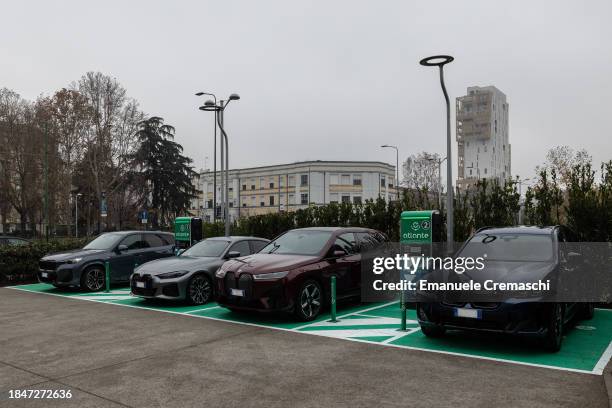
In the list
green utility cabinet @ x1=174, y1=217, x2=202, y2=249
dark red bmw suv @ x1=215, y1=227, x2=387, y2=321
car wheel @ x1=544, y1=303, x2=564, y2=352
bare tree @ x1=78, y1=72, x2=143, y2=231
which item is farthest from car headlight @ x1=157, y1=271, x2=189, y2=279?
bare tree @ x1=78, y1=72, x2=143, y2=231

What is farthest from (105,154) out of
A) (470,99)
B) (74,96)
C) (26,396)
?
(470,99)

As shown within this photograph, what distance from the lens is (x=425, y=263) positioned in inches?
443

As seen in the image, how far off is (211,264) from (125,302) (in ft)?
7.14

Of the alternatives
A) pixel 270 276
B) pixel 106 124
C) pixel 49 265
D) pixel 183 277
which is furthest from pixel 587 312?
pixel 106 124

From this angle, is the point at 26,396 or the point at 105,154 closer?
the point at 26,396

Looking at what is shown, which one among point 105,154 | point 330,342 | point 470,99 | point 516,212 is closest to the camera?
point 330,342

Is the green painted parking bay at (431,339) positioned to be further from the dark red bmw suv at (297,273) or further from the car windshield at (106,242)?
the car windshield at (106,242)

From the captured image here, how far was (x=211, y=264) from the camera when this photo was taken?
11.8 m

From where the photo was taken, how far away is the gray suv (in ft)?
36.7

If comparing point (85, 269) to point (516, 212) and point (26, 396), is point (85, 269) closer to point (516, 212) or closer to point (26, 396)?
point (26, 396)

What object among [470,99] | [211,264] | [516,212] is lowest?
[211,264]

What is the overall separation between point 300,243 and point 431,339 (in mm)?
3464

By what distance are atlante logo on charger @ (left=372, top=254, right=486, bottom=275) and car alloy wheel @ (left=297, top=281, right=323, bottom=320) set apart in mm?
1606

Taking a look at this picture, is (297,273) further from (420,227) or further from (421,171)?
(421,171)
